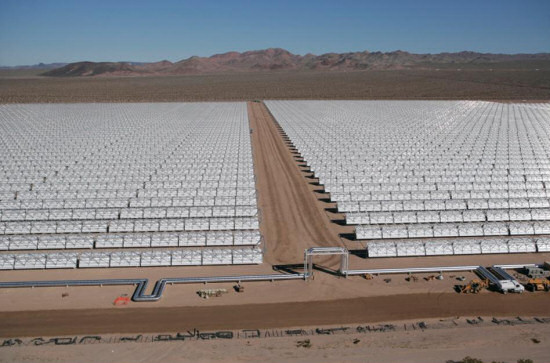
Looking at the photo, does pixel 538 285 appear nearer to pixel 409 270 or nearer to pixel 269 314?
pixel 409 270

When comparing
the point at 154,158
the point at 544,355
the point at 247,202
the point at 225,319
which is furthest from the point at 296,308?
the point at 154,158

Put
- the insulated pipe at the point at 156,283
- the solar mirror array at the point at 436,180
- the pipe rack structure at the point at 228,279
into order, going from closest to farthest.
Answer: the pipe rack structure at the point at 228,279
the insulated pipe at the point at 156,283
the solar mirror array at the point at 436,180

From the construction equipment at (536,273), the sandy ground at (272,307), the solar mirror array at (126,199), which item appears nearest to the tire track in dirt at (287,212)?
the sandy ground at (272,307)

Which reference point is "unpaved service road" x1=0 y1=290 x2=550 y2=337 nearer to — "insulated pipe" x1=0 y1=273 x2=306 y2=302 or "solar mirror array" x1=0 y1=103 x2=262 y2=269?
"insulated pipe" x1=0 y1=273 x2=306 y2=302

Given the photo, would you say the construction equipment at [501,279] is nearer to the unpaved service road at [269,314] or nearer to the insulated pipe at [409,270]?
the unpaved service road at [269,314]

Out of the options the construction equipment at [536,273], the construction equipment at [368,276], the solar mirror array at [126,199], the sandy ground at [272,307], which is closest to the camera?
the sandy ground at [272,307]

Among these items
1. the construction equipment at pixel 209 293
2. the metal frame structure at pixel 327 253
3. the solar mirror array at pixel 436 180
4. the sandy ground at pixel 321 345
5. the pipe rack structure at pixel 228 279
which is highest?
the solar mirror array at pixel 436 180

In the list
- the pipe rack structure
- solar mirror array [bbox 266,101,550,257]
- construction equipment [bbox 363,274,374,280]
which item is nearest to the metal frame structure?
the pipe rack structure

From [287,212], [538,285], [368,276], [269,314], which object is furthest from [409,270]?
[287,212]
